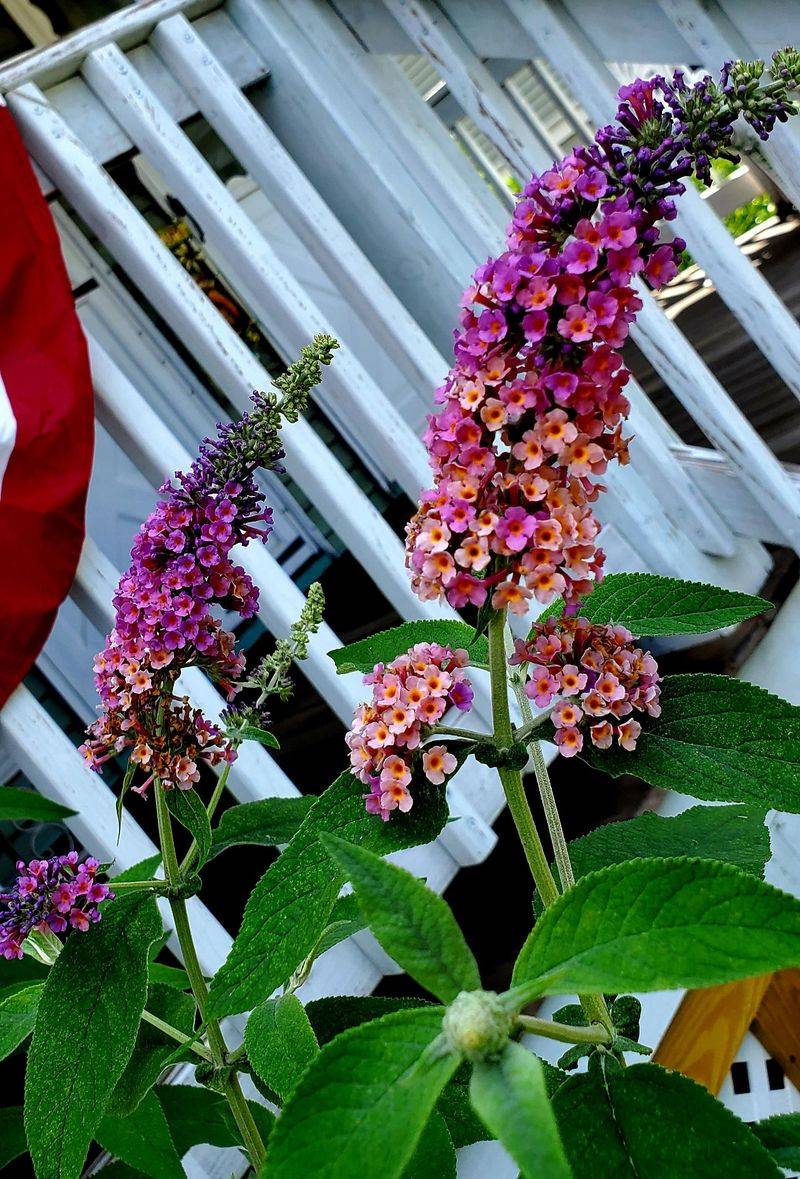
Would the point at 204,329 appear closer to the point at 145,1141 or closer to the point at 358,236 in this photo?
the point at 358,236

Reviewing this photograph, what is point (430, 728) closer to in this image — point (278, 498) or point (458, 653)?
point (458, 653)

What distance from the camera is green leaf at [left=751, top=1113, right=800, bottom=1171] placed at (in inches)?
22.9

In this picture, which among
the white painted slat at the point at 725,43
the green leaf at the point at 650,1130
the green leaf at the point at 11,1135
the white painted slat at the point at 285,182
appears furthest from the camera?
the white painted slat at the point at 285,182

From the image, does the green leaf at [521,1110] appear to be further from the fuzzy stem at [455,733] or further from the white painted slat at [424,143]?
the white painted slat at [424,143]

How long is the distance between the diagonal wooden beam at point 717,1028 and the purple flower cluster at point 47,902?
2.69ft

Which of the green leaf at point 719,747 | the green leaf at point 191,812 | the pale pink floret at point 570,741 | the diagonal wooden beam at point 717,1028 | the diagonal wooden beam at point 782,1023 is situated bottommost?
the diagonal wooden beam at point 782,1023

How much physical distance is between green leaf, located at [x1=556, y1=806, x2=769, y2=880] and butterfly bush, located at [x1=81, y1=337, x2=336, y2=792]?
26cm

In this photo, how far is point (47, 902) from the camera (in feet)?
2.34

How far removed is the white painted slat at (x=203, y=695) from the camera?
139 centimetres

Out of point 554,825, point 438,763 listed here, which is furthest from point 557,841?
point 438,763

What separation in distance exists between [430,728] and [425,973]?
0.48ft

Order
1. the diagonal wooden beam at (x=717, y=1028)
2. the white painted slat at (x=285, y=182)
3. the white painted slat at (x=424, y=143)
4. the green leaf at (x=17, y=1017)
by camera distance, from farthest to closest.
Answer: the white painted slat at (x=424, y=143)
the white painted slat at (x=285, y=182)
the diagonal wooden beam at (x=717, y=1028)
the green leaf at (x=17, y=1017)

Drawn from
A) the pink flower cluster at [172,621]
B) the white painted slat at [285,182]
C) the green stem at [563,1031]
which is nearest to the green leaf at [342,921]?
the pink flower cluster at [172,621]

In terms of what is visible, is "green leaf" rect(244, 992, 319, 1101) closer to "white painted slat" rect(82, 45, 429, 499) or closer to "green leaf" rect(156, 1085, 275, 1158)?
"green leaf" rect(156, 1085, 275, 1158)
